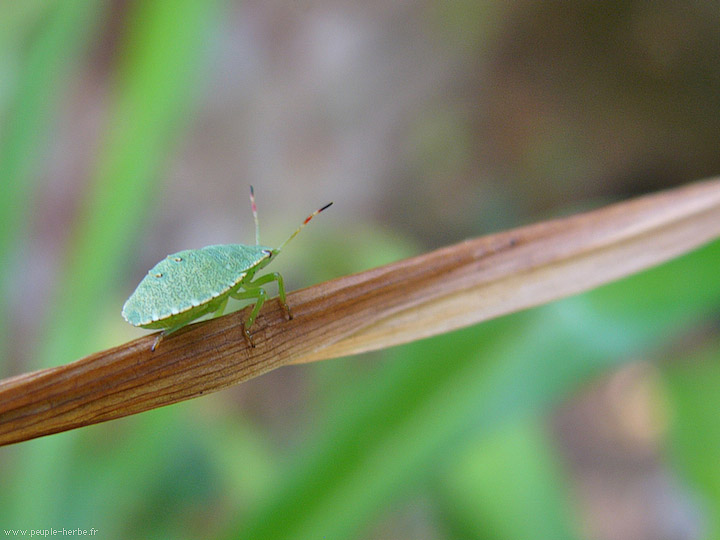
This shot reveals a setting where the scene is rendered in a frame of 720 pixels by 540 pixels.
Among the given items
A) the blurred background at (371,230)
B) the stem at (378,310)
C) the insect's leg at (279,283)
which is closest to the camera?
the stem at (378,310)

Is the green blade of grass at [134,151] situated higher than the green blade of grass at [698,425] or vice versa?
the green blade of grass at [134,151]

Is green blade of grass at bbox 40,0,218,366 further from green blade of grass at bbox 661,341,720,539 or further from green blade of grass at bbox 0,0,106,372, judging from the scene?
green blade of grass at bbox 661,341,720,539

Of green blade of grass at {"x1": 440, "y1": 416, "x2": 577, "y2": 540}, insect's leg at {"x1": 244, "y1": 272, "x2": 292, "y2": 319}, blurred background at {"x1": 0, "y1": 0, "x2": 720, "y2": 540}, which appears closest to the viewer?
insect's leg at {"x1": 244, "y1": 272, "x2": 292, "y2": 319}

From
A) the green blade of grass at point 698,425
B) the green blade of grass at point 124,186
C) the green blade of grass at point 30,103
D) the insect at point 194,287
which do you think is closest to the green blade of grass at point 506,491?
the green blade of grass at point 698,425

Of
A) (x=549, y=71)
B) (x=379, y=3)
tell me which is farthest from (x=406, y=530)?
(x=379, y=3)

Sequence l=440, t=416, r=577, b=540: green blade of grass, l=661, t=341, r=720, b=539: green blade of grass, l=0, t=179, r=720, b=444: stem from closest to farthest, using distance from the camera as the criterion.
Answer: l=0, t=179, r=720, b=444: stem → l=440, t=416, r=577, b=540: green blade of grass → l=661, t=341, r=720, b=539: green blade of grass

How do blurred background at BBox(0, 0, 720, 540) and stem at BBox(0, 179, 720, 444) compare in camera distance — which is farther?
blurred background at BBox(0, 0, 720, 540)

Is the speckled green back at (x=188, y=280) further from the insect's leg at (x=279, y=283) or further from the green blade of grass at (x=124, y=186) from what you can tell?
the green blade of grass at (x=124, y=186)

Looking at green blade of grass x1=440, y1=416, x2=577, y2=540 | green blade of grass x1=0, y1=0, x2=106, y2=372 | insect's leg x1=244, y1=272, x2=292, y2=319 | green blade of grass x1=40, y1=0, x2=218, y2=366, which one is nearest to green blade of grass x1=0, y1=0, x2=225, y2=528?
green blade of grass x1=40, y1=0, x2=218, y2=366

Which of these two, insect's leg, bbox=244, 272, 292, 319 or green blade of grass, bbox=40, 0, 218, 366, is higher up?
green blade of grass, bbox=40, 0, 218, 366

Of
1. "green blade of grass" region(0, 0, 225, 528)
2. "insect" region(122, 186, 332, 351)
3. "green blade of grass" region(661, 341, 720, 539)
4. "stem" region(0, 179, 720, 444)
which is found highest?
"green blade of grass" region(0, 0, 225, 528)
